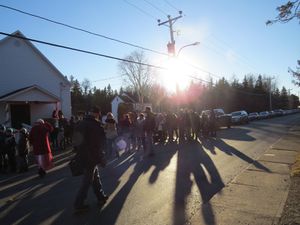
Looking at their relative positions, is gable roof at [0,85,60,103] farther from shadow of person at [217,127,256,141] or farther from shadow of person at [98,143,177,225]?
shadow of person at [98,143,177,225]

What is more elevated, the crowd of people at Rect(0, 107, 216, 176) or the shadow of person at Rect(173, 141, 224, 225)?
the crowd of people at Rect(0, 107, 216, 176)

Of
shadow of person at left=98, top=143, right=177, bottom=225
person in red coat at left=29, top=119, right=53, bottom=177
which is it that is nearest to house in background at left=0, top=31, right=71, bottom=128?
shadow of person at left=98, top=143, right=177, bottom=225

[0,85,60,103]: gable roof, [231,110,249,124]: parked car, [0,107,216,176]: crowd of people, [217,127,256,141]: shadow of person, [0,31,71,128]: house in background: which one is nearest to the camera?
[0,107,216,176]: crowd of people

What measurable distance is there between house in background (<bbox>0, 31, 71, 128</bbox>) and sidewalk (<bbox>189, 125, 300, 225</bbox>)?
59.3ft

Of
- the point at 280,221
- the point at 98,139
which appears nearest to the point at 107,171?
the point at 98,139

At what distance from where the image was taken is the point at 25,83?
27469 mm

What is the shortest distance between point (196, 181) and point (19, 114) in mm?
20556

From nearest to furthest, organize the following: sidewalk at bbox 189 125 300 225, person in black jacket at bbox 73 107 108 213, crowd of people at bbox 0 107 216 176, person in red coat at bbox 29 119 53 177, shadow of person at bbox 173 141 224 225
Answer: sidewalk at bbox 189 125 300 225, shadow of person at bbox 173 141 224 225, person in black jacket at bbox 73 107 108 213, person in red coat at bbox 29 119 53 177, crowd of people at bbox 0 107 216 176

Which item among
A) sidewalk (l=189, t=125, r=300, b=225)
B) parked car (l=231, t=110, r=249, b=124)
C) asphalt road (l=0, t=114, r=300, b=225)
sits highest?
parked car (l=231, t=110, r=249, b=124)

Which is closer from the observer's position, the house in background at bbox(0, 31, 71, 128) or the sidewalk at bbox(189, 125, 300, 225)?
the sidewalk at bbox(189, 125, 300, 225)

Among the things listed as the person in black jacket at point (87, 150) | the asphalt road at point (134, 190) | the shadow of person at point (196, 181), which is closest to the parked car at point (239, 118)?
the shadow of person at point (196, 181)

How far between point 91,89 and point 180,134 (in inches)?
3661

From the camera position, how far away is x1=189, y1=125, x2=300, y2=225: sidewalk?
21.0 ft

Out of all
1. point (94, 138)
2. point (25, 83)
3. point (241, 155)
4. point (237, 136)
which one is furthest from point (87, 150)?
point (25, 83)
